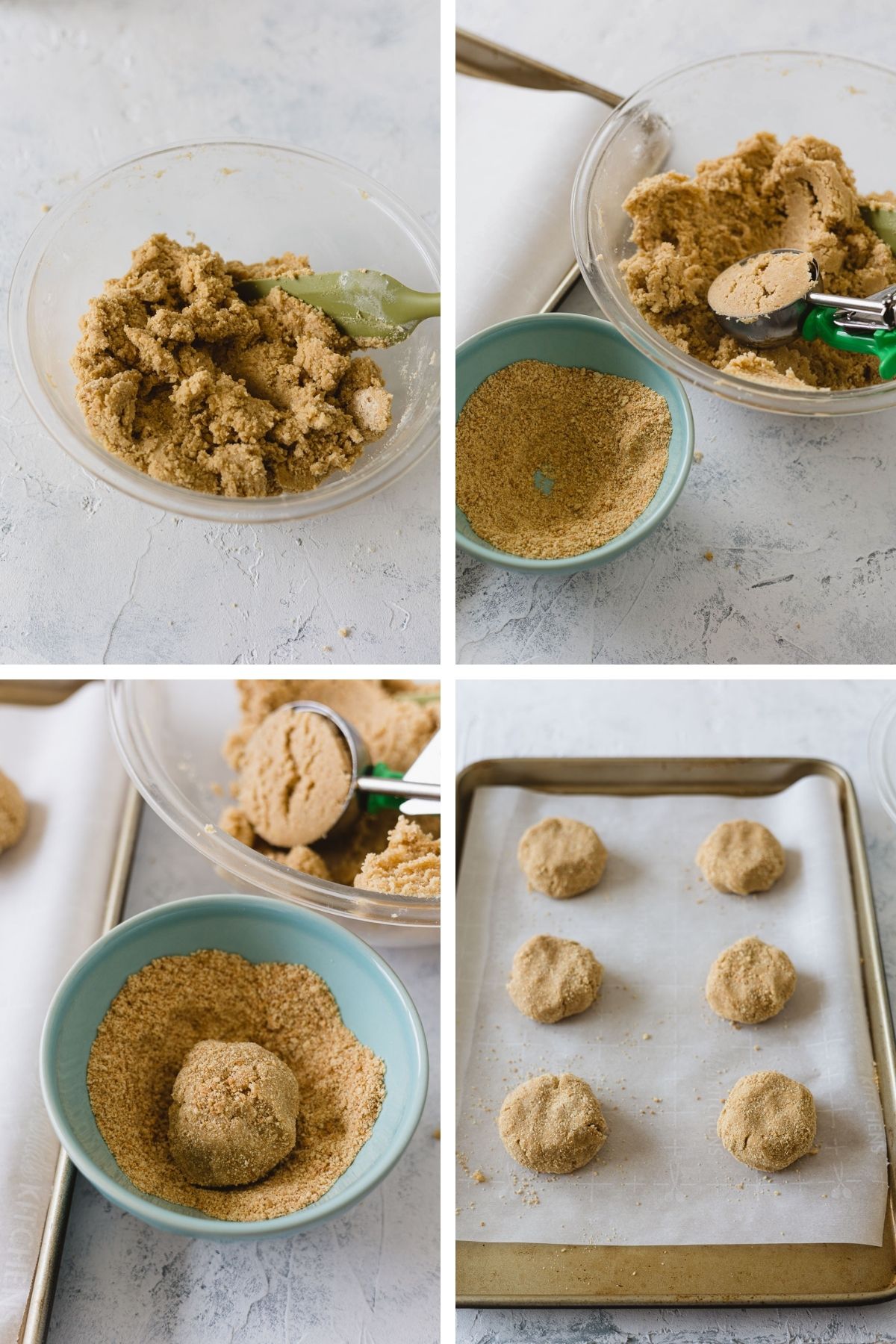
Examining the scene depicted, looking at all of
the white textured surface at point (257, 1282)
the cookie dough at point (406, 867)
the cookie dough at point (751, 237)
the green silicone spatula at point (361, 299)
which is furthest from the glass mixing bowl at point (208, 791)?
the cookie dough at point (751, 237)

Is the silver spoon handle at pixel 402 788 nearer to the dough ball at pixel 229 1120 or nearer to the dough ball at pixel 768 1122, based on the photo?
the dough ball at pixel 229 1120

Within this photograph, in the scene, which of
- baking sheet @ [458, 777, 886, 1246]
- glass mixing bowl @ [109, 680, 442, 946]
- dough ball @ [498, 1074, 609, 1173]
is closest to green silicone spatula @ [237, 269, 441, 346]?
glass mixing bowl @ [109, 680, 442, 946]

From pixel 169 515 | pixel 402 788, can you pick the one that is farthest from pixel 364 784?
pixel 169 515

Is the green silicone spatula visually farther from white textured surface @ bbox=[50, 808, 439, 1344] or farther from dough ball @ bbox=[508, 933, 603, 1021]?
white textured surface @ bbox=[50, 808, 439, 1344]

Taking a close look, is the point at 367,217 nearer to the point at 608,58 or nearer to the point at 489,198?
the point at 489,198

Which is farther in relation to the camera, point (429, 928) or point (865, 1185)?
point (429, 928)

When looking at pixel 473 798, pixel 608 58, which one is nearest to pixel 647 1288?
pixel 473 798
